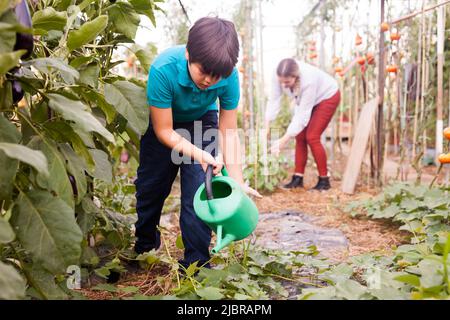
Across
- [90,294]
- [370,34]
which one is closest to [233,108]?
[90,294]

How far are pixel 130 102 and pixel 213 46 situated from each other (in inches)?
11.2

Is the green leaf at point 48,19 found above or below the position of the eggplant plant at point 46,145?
above

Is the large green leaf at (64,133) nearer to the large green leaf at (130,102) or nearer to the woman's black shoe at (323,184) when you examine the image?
the large green leaf at (130,102)

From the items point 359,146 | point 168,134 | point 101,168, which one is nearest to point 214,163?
point 168,134

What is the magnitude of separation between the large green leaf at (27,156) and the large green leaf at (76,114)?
0.12 meters

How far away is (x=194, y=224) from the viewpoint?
1.64 metres

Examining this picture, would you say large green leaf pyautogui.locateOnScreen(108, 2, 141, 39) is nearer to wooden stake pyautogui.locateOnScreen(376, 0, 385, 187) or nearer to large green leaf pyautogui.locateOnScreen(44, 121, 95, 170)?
large green leaf pyautogui.locateOnScreen(44, 121, 95, 170)

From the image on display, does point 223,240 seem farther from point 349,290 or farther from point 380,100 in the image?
point 380,100

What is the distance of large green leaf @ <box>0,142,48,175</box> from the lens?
2.54 feet

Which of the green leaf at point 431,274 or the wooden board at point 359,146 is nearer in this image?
the green leaf at point 431,274

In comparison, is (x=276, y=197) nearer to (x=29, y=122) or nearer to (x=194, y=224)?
(x=194, y=224)

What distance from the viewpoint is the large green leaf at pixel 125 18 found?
148 cm

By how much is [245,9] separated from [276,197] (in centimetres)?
191

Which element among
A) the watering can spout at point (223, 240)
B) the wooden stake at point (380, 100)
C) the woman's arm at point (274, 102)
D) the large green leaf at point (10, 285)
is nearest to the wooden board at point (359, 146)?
the wooden stake at point (380, 100)
